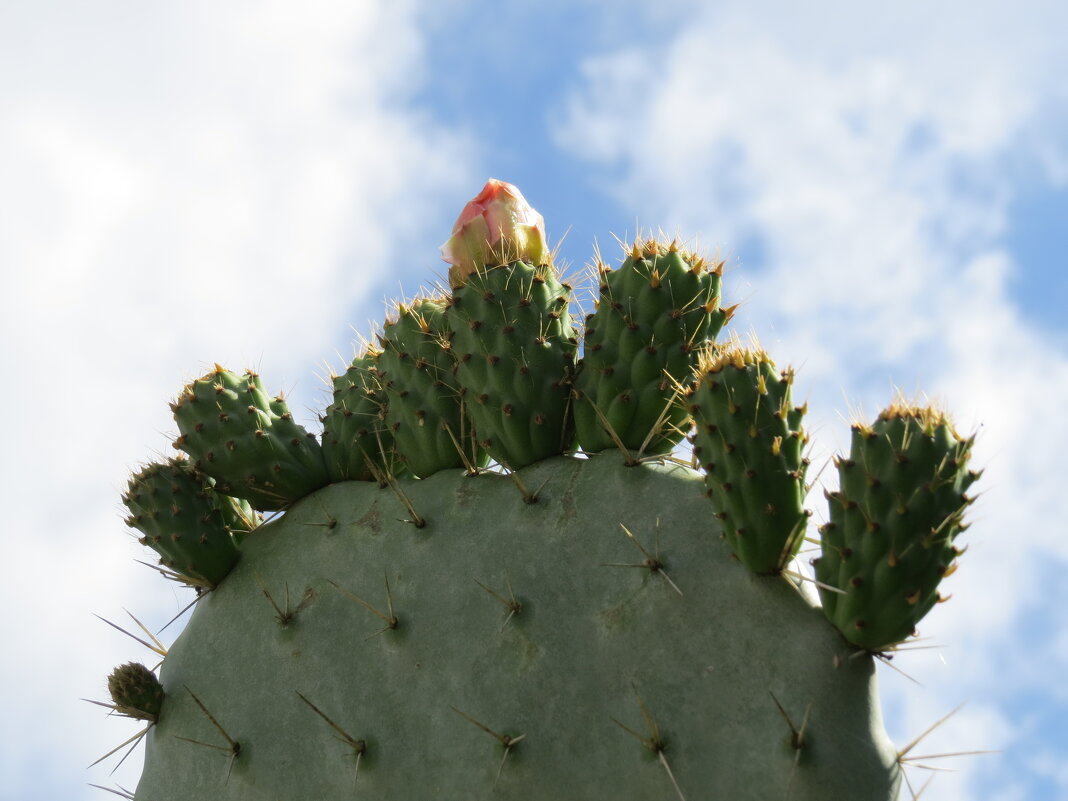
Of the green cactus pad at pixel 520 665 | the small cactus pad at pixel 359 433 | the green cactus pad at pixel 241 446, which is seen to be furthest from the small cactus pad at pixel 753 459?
the green cactus pad at pixel 241 446

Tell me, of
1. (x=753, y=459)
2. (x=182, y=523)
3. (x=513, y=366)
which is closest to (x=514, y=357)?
(x=513, y=366)

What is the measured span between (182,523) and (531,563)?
1.23 metres

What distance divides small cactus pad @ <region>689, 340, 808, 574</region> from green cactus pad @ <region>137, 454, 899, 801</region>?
0.11 m

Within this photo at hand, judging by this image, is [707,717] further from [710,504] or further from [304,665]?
[304,665]

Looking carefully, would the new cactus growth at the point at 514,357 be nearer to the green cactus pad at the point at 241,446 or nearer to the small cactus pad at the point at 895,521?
the green cactus pad at the point at 241,446

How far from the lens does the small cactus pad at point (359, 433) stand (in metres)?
3.83

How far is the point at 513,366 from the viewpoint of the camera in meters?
3.46

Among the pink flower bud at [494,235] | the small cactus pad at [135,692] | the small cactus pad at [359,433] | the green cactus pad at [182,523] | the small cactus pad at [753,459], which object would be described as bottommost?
the small cactus pad at [135,692]

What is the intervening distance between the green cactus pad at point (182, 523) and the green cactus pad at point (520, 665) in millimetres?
94

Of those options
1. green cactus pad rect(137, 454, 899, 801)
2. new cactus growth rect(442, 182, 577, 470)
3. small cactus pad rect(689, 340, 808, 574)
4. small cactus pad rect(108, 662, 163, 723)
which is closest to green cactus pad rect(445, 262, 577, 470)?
new cactus growth rect(442, 182, 577, 470)

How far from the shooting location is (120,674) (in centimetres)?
363

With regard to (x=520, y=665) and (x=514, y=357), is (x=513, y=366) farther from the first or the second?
(x=520, y=665)

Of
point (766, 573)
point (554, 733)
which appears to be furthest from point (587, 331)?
point (554, 733)

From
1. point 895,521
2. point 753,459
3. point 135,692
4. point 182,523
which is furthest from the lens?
point 182,523
